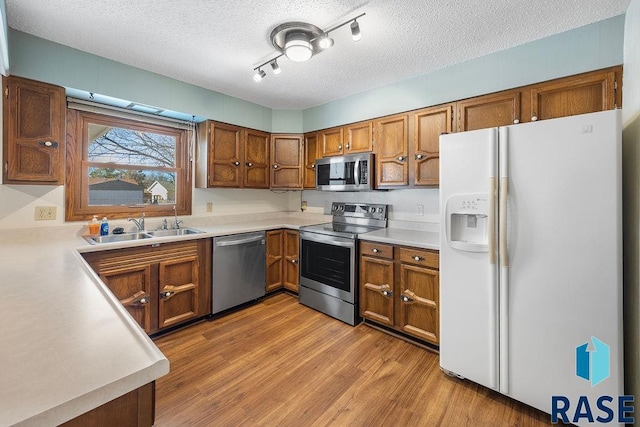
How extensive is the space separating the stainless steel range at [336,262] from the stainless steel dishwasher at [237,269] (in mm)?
473

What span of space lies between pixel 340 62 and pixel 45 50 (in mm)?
2194

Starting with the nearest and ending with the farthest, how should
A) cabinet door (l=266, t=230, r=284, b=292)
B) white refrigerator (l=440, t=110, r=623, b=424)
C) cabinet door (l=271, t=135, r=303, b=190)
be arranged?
1. white refrigerator (l=440, t=110, r=623, b=424)
2. cabinet door (l=266, t=230, r=284, b=292)
3. cabinet door (l=271, t=135, r=303, b=190)

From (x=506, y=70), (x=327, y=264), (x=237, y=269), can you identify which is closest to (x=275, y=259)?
(x=237, y=269)

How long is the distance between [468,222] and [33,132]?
3.01 metres

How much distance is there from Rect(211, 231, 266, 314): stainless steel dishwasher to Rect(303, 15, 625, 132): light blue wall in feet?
5.83

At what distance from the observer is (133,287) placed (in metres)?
2.25

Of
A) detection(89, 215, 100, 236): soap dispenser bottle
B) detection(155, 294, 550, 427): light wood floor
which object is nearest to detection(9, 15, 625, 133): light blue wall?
detection(89, 215, 100, 236): soap dispenser bottle

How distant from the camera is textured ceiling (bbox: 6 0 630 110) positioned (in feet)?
5.52

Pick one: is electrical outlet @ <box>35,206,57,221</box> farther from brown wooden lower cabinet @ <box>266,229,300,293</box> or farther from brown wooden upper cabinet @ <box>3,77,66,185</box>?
brown wooden lower cabinet @ <box>266,229,300,293</box>

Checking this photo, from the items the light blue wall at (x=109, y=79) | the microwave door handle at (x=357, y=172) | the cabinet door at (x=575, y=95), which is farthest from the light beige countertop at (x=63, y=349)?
the cabinet door at (x=575, y=95)

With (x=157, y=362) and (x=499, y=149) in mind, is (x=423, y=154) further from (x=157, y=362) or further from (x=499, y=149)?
(x=157, y=362)

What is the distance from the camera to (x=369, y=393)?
5.83ft

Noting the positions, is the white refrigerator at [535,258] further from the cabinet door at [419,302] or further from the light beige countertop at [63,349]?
the light beige countertop at [63,349]

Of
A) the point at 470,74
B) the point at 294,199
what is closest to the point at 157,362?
the point at 470,74
